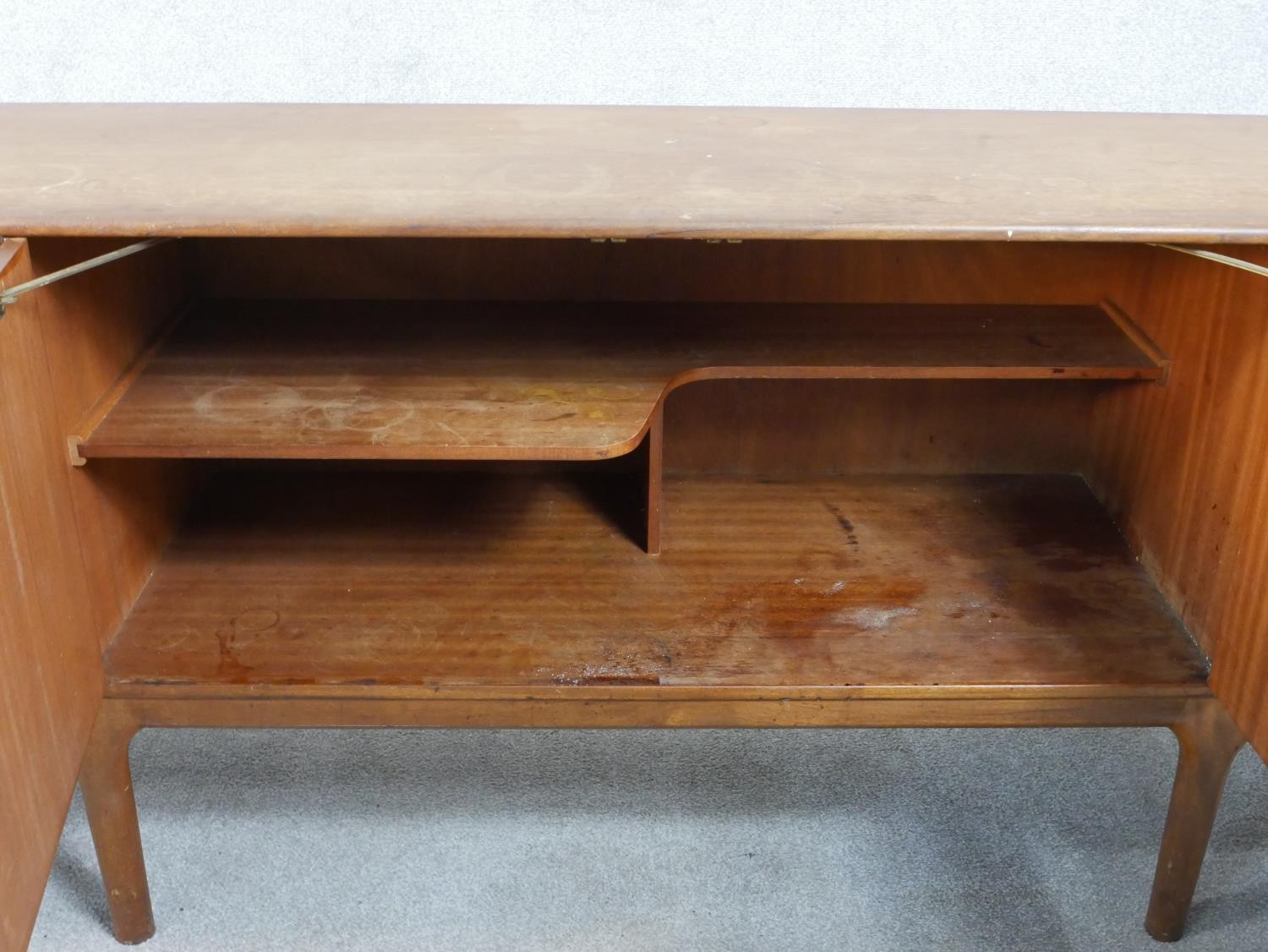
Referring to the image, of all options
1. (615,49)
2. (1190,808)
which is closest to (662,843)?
(1190,808)

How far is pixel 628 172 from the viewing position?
1.12 metres

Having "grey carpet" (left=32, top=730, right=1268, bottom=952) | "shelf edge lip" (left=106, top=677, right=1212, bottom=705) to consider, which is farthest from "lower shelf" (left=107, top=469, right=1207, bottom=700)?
"grey carpet" (left=32, top=730, right=1268, bottom=952)

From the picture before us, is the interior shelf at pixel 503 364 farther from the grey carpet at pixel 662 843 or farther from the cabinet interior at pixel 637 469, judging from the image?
the grey carpet at pixel 662 843

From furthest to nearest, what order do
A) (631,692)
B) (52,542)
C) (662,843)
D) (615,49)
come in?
(615,49) → (662,843) → (631,692) → (52,542)

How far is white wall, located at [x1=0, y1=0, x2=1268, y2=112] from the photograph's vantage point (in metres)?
1.81

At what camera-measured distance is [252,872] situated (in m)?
1.39

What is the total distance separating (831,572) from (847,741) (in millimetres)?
351

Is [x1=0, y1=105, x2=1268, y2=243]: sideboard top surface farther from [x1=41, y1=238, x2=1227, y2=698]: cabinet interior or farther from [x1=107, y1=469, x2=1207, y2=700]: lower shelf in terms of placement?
[x1=107, y1=469, x2=1207, y2=700]: lower shelf

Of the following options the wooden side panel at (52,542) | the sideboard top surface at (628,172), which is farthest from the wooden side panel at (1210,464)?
the wooden side panel at (52,542)

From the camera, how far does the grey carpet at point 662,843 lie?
4.33 ft

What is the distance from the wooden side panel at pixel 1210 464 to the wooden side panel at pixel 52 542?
951 mm

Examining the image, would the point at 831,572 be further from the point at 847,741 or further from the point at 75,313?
the point at 75,313

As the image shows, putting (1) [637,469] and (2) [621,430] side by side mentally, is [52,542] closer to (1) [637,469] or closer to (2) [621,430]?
(2) [621,430]

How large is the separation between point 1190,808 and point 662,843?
536mm
